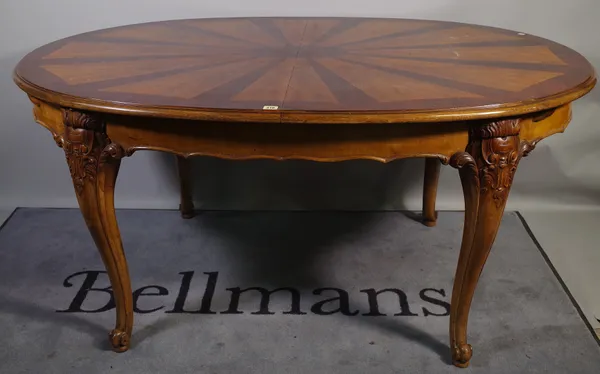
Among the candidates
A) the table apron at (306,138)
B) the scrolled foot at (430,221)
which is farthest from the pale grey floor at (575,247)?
the table apron at (306,138)

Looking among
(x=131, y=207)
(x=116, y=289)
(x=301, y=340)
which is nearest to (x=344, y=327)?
(x=301, y=340)

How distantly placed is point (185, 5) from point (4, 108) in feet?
2.58

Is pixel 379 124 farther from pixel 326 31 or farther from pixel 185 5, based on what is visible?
pixel 185 5

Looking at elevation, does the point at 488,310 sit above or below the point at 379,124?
below

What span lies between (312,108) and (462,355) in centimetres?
79

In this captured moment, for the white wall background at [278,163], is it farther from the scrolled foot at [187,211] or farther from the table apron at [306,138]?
the table apron at [306,138]

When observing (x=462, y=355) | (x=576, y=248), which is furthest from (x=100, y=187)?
(x=576, y=248)

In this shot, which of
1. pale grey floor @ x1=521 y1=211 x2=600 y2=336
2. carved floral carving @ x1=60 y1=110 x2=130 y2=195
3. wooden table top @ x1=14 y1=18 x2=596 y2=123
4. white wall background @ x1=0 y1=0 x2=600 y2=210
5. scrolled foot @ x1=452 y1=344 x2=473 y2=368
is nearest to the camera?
wooden table top @ x1=14 y1=18 x2=596 y2=123

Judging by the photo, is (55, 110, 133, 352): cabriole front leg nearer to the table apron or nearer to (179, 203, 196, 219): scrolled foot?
the table apron

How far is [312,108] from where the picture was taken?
1.31 metres

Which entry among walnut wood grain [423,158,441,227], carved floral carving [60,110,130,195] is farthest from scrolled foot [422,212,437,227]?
carved floral carving [60,110,130,195]

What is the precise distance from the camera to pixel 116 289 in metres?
1.75

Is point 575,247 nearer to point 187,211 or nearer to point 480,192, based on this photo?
point 480,192

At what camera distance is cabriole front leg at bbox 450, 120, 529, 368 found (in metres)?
1.41
